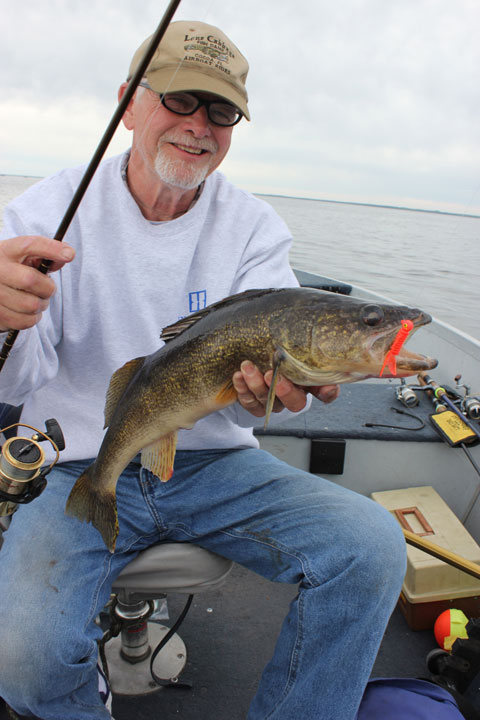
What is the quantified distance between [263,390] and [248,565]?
0.76 metres

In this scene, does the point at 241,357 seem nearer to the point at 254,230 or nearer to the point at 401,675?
the point at 254,230

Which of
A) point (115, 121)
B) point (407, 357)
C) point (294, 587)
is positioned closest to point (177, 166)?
point (115, 121)

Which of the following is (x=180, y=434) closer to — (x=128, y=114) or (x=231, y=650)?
(x=231, y=650)

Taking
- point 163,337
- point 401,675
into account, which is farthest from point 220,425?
point 401,675

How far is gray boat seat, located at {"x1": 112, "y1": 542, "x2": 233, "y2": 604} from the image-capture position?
1.96m

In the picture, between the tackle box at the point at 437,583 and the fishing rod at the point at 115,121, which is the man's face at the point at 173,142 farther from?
the tackle box at the point at 437,583

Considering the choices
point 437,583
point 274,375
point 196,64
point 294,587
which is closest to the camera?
point 274,375

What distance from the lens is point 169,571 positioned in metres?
1.97

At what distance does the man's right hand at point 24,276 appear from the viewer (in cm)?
155

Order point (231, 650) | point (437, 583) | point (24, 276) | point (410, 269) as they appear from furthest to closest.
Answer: point (410, 269) → point (437, 583) → point (231, 650) → point (24, 276)

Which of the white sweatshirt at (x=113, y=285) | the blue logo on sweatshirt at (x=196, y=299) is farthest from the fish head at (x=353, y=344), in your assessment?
the blue logo on sweatshirt at (x=196, y=299)

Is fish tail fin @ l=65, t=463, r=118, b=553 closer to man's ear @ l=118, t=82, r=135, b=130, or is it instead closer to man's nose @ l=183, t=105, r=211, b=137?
man's nose @ l=183, t=105, r=211, b=137

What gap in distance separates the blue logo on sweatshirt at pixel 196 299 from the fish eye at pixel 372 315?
95cm

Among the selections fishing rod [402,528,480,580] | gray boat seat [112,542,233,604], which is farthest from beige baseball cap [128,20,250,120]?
fishing rod [402,528,480,580]
